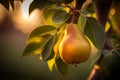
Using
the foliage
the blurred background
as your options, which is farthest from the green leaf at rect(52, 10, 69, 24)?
the blurred background

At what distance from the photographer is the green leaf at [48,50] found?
1.29 meters

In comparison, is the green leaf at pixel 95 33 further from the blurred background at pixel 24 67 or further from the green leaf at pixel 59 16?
the blurred background at pixel 24 67

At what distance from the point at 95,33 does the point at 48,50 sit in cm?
15

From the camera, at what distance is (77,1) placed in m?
1.31

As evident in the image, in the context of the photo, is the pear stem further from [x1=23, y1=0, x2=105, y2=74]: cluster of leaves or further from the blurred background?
the blurred background

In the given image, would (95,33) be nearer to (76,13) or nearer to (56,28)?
(76,13)

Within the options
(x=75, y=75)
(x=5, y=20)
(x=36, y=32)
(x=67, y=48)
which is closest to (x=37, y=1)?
(x=36, y=32)

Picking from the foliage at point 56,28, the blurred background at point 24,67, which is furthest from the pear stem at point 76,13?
the blurred background at point 24,67

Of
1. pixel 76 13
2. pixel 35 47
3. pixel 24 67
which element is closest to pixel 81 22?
pixel 76 13

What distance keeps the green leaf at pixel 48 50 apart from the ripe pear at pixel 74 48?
0.23 feet

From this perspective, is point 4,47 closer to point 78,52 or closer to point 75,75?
point 75,75

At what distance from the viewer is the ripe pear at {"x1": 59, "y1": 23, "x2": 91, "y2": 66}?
117 cm

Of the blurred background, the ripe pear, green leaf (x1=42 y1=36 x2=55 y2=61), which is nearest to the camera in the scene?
the ripe pear

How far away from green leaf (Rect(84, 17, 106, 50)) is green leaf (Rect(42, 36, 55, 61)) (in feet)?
0.36
